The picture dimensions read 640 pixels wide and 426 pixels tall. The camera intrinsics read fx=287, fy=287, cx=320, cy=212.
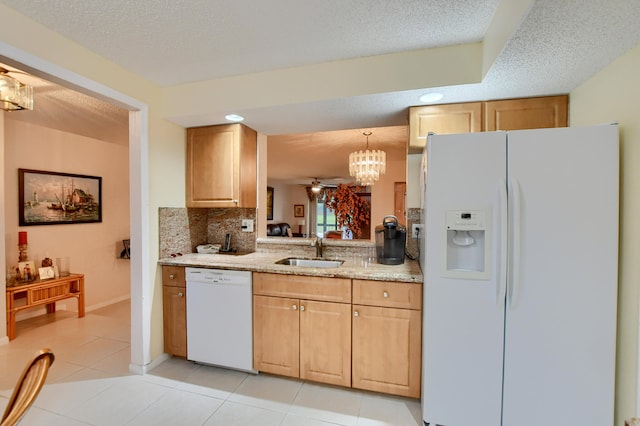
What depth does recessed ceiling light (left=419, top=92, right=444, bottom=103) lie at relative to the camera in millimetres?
1876

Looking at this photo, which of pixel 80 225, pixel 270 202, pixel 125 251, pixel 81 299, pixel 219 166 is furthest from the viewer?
pixel 270 202

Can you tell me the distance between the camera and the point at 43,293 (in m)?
3.08

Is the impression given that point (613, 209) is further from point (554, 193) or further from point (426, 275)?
point (426, 275)

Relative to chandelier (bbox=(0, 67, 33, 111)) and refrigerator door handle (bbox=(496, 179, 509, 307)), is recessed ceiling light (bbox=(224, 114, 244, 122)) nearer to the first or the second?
chandelier (bbox=(0, 67, 33, 111))

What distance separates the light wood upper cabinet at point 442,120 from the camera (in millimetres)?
1951

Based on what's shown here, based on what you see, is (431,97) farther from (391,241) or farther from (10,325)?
(10,325)

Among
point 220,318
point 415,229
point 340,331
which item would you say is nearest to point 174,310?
point 220,318

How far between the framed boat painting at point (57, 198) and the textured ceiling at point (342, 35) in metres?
2.30

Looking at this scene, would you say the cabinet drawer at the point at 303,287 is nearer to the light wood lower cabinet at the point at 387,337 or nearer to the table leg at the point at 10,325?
the light wood lower cabinet at the point at 387,337

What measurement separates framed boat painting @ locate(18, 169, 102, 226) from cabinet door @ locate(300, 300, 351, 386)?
11.1 feet

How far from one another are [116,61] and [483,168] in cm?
247

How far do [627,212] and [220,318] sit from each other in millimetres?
2576

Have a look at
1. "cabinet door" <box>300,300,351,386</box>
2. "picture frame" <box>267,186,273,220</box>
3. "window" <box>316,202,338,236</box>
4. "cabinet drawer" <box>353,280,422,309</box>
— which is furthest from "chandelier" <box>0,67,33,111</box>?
"window" <box>316,202,338,236</box>

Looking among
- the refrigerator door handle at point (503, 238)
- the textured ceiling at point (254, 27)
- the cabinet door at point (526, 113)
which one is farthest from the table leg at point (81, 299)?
the cabinet door at point (526, 113)
